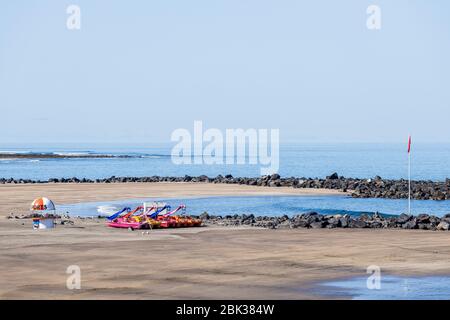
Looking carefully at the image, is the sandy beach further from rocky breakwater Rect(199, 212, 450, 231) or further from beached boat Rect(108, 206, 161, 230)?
rocky breakwater Rect(199, 212, 450, 231)

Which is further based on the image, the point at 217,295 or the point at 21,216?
the point at 21,216

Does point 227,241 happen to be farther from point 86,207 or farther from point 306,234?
point 86,207

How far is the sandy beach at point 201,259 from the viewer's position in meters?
20.2

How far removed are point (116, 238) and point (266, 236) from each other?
18.3 ft

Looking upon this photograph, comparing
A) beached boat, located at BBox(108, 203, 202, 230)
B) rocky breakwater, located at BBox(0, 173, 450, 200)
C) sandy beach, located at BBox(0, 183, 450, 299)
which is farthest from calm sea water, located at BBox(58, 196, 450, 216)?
sandy beach, located at BBox(0, 183, 450, 299)

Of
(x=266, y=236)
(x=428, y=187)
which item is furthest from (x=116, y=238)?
(x=428, y=187)

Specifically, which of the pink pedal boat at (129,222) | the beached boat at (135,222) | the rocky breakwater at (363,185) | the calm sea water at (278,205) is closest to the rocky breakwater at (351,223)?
the beached boat at (135,222)

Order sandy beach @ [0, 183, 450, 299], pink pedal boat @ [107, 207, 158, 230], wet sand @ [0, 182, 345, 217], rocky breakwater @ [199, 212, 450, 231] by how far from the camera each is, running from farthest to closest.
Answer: wet sand @ [0, 182, 345, 217] → rocky breakwater @ [199, 212, 450, 231] → pink pedal boat @ [107, 207, 158, 230] → sandy beach @ [0, 183, 450, 299]

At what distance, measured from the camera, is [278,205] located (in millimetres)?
55969

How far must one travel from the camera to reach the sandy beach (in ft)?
66.2

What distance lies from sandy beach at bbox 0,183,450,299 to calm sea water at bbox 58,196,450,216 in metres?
13.1
